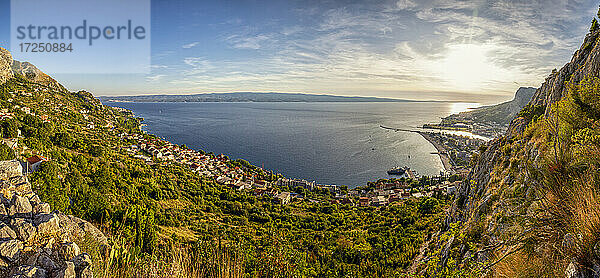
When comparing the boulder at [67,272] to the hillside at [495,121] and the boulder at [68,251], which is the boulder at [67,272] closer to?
the boulder at [68,251]

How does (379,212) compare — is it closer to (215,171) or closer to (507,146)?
(507,146)

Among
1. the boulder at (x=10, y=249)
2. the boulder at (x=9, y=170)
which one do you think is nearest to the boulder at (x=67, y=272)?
the boulder at (x=10, y=249)

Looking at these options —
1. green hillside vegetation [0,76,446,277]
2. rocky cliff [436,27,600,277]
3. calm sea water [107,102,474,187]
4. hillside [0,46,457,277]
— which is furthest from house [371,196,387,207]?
rocky cliff [436,27,600,277]

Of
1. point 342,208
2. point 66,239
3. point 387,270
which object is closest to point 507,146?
point 387,270

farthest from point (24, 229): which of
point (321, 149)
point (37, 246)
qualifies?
point (321, 149)

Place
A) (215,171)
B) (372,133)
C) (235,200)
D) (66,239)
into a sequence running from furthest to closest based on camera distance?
1. (372,133)
2. (215,171)
3. (235,200)
4. (66,239)

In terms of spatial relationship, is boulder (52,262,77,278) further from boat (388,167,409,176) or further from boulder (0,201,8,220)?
boat (388,167,409,176)

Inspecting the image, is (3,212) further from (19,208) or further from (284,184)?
(284,184)

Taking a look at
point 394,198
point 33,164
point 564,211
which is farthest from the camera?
point 394,198
